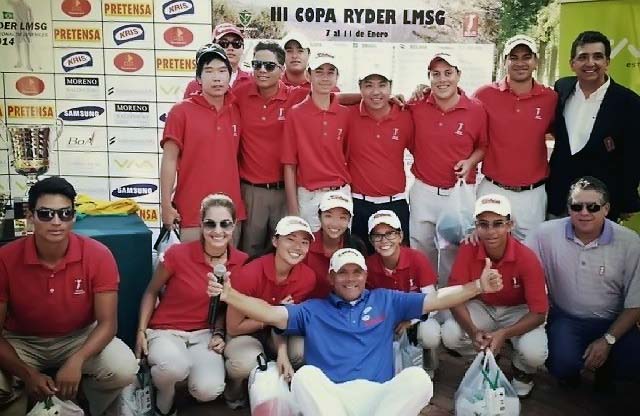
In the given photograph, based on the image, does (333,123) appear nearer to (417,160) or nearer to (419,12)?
(417,160)

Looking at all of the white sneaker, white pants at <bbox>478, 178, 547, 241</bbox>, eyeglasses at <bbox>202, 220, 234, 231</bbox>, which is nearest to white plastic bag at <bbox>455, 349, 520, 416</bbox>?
the white sneaker

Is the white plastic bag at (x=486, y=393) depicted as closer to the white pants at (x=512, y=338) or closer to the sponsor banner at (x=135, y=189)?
the white pants at (x=512, y=338)

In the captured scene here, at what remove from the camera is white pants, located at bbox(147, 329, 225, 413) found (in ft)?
11.7

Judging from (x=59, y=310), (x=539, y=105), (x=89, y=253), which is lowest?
(x=59, y=310)

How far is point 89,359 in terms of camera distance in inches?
136

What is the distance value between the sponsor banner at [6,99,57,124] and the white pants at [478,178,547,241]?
12.8ft

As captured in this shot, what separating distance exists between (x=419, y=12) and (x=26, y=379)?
4.55 metres

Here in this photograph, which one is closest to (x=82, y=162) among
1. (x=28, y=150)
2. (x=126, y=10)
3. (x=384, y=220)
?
(x=126, y=10)

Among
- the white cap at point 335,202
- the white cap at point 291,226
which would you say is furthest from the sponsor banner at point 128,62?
the white cap at point 291,226

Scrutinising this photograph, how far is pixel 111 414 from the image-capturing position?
3658mm

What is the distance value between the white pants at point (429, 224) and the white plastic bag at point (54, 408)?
2.34 metres

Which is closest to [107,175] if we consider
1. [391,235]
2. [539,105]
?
[391,235]

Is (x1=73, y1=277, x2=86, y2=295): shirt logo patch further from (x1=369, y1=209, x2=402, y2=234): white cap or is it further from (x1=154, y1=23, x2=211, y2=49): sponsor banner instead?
(x1=154, y1=23, x2=211, y2=49): sponsor banner

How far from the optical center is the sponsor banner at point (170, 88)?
6293mm
